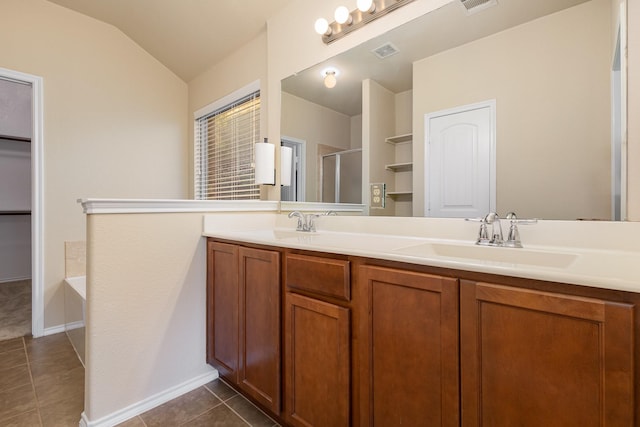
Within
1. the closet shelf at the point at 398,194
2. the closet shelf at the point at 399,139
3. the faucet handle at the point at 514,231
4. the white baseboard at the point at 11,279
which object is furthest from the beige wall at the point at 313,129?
the white baseboard at the point at 11,279

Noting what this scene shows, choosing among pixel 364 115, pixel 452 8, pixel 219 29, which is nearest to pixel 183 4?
pixel 219 29

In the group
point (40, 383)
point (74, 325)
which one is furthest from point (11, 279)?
point (40, 383)

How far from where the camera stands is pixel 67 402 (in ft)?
5.40

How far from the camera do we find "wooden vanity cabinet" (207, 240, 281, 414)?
4.49ft

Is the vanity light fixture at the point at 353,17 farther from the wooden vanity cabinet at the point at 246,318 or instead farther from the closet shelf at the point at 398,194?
the wooden vanity cabinet at the point at 246,318

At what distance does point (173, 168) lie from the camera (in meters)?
3.30

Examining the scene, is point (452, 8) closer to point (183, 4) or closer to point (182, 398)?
point (183, 4)

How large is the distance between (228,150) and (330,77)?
4.83 feet

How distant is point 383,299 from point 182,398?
4.62 feet

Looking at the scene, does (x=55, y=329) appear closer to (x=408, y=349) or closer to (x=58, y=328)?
(x=58, y=328)

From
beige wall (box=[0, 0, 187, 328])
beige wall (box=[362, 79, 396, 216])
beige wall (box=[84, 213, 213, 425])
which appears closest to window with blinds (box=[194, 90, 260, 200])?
beige wall (box=[0, 0, 187, 328])

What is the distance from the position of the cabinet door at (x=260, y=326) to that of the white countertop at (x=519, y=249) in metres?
0.13

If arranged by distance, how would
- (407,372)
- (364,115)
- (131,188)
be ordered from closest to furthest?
(407,372) < (364,115) < (131,188)

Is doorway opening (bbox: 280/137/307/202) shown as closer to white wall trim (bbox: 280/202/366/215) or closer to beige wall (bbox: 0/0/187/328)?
white wall trim (bbox: 280/202/366/215)
